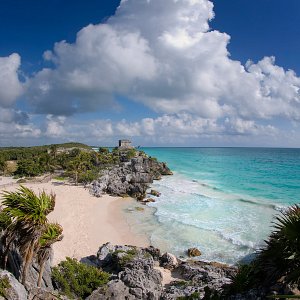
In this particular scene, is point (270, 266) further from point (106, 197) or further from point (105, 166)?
point (105, 166)

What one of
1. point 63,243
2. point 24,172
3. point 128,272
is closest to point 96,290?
point 128,272

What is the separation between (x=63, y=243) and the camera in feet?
75.9

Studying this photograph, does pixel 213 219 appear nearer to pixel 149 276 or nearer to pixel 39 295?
pixel 149 276

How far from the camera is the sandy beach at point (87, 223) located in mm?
22516

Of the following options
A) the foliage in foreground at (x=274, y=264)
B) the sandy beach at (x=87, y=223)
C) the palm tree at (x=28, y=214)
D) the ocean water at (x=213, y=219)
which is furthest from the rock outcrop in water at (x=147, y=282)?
the ocean water at (x=213, y=219)

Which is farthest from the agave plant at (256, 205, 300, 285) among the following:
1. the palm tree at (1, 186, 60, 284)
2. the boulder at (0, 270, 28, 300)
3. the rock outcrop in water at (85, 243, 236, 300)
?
the boulder at (0, 270, 28, 300)

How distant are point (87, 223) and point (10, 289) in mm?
20385

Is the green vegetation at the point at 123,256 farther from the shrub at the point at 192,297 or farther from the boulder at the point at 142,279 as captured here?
the shrub at the point at 192,297

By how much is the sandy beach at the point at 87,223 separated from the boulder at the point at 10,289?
7.80 m

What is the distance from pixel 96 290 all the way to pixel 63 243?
1162 cm

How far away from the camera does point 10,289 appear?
376 inches

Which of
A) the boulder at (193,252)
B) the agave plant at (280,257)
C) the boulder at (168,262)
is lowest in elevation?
the boulder at (193,252)

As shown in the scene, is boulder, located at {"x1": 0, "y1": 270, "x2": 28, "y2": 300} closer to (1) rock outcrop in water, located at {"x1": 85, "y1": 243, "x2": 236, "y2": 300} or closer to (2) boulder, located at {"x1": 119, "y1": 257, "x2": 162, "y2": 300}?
(1) rock outcrop in water, located at {"x1": 85, "y1": 243, "x2": 236, "y2": 300}

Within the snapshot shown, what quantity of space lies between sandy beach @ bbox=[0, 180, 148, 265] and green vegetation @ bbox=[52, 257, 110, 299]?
508 cm
